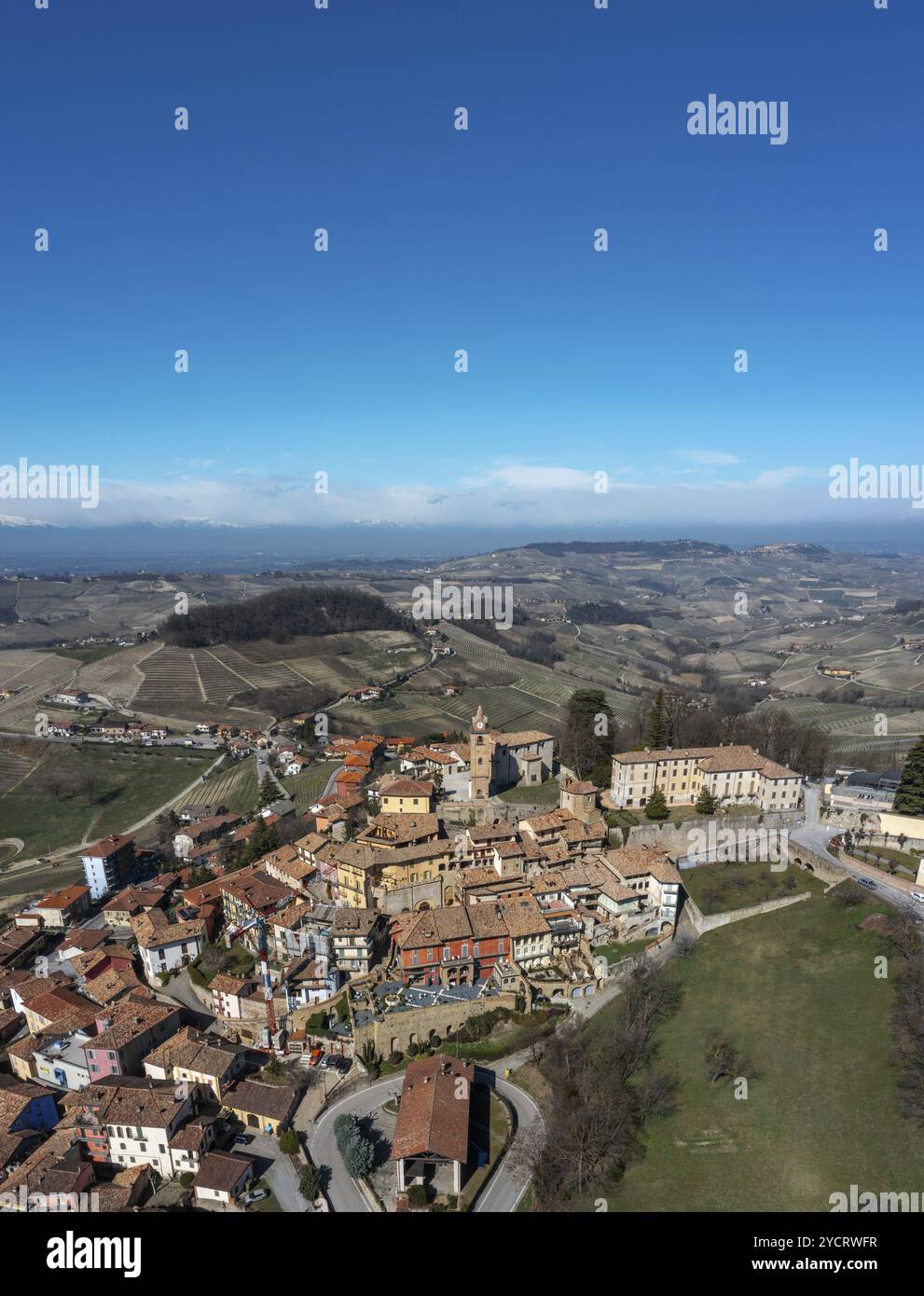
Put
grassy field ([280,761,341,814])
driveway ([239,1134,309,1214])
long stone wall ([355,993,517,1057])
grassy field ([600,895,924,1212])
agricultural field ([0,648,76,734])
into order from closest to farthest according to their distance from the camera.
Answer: grassy field ([600,895,924,1212]) < driveway ([239,1134,309,1214]) < long stone wall ([355,993,517,1057]) < grassy field ([280,761,341,814]) < agricultural field ([0,648,76,734])

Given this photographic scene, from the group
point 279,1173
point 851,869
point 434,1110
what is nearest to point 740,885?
point 851,869

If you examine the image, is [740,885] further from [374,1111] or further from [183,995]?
[183,995]

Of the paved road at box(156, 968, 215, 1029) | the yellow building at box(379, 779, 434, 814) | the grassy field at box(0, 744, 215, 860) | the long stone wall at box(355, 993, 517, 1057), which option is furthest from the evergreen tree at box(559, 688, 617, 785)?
the grassy field at box(0, 744, 215, 860)

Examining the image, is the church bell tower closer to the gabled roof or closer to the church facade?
the church facade

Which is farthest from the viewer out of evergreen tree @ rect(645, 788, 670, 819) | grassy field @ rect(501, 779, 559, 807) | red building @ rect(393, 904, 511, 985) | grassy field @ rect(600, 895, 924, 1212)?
grassy field @ rect(501, 779, 559, 807)

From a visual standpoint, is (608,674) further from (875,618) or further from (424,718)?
(875,618)
